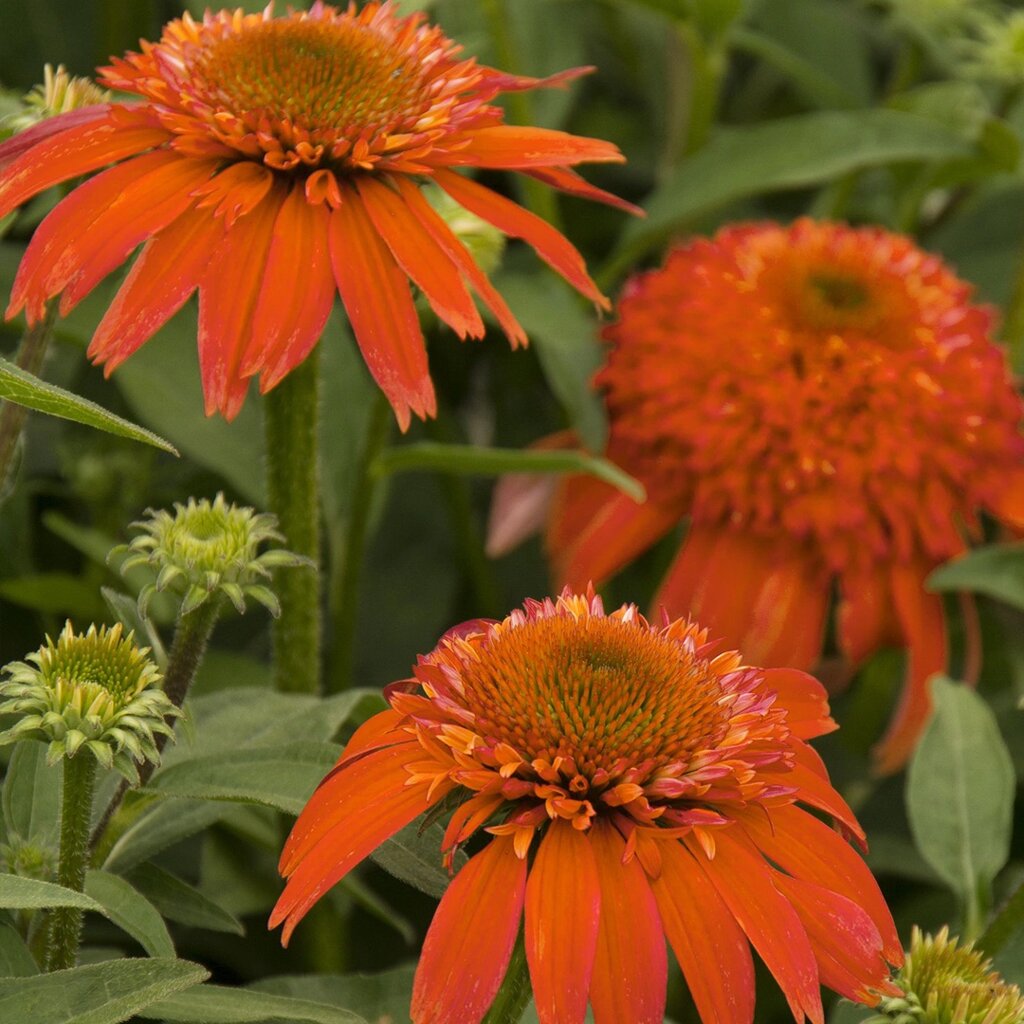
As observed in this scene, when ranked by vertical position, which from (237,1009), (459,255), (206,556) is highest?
(459,255)

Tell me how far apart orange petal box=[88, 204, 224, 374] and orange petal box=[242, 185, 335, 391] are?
0.02 m

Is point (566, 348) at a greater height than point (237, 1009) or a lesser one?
greater

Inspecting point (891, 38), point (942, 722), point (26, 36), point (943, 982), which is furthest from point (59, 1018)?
point (891, 38)

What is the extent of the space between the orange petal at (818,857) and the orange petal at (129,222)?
0.75ft

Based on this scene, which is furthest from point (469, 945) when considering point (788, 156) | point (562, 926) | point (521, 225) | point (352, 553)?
point (788, 156)

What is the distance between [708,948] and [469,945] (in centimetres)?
5

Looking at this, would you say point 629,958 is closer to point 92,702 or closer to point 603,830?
point 603,830

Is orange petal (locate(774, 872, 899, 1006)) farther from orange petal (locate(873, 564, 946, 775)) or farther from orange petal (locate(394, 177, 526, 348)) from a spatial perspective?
orange petal (locate(873, 564, 946, 775))

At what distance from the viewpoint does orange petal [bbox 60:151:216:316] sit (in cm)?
44

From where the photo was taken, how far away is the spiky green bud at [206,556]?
422 mm

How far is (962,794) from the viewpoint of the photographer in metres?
0.58

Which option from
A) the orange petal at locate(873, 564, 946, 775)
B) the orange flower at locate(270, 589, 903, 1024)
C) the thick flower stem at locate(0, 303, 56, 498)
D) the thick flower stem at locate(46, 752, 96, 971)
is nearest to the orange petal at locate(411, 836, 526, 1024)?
the orange flower at locate(270, 589, 903, 1024)

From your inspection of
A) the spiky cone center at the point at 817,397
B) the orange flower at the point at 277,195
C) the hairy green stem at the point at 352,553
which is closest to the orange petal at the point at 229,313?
the orange flower at the point at 277,195

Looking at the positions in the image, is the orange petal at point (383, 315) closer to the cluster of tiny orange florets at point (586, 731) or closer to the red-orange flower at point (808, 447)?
the cluster of tiny orange florets at point (586, 731)
